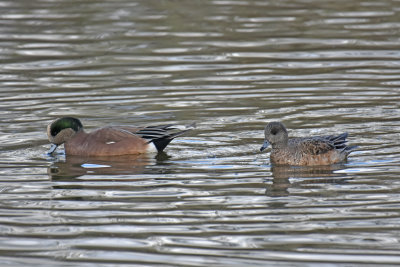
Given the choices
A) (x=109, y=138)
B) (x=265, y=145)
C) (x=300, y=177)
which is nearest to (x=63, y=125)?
(x=109, y=138)

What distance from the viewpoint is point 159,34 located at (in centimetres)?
1577

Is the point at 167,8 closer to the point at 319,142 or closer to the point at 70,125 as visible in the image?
the point at 70,125

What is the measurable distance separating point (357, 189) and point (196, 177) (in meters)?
1.52

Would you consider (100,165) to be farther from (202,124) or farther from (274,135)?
(274,135)

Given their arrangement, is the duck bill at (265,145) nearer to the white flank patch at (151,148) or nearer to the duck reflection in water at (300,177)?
the duck reflection in water at (300,177)

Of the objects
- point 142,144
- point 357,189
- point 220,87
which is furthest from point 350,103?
point 357,189

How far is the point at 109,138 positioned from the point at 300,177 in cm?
226

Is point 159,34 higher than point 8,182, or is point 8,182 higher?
point 159,34

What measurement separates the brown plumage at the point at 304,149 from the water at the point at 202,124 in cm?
12

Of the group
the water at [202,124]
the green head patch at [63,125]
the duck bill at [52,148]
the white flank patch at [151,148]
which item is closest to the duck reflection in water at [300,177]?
the water at [202,124]

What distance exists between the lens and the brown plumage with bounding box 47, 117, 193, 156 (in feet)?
32.5

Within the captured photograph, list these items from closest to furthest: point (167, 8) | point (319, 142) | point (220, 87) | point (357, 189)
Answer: point (357, 189) → point (319, 142) → point (220, 87) → point (167, 8)

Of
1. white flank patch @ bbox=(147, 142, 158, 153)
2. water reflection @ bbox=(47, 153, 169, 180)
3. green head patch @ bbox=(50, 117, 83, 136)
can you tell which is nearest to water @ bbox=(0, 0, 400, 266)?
water reflection @ bbox=(47, 153, 169, 180)

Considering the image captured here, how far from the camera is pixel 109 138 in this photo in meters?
9.88
